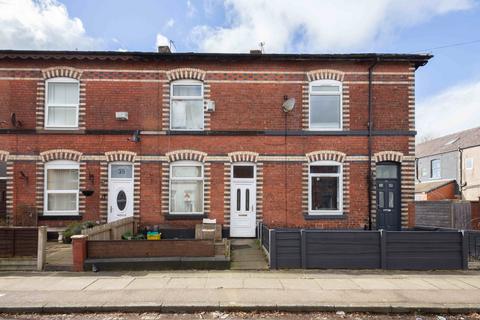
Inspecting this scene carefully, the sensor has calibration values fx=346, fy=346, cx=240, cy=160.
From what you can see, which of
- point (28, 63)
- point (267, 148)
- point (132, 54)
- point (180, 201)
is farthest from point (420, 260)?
point (28, 63)

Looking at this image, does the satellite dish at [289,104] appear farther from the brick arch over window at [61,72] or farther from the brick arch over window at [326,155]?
the brick arch over window at [61,72]

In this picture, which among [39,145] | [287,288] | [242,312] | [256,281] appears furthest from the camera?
[39,145]

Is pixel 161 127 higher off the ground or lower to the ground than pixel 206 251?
higher

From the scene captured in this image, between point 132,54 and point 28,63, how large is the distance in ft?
13.0

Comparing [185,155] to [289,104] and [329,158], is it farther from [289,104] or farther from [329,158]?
[329,158]

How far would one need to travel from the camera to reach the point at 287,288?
7.39 meters

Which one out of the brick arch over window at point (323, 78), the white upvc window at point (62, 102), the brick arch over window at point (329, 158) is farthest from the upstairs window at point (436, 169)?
the white upvc window at point (62, 102)

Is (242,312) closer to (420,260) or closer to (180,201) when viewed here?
(420,260)

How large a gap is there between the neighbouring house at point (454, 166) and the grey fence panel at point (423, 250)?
74.1 feet

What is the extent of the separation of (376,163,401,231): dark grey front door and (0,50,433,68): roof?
162 inches

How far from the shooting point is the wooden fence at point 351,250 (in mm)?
9000

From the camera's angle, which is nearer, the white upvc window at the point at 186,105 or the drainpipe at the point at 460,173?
the white upvc window at the point at 186,105

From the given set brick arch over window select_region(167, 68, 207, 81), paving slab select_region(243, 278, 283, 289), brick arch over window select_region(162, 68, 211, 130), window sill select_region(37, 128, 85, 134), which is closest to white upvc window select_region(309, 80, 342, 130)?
brick arch over window select_region(162, 68, 211, 130)

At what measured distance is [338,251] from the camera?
9023 mm
